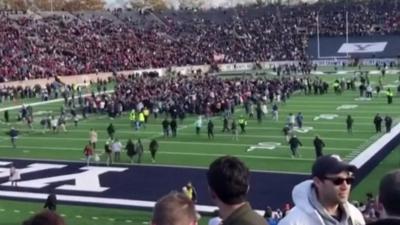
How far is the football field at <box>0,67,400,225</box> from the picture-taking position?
61.6 ft

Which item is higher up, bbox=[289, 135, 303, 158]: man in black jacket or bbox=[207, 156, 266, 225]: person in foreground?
bbox=[207, 156, 266, 225]: person in foreground

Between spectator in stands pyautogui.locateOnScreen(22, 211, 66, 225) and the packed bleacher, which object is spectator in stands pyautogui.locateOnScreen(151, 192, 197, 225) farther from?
the packed bleacher

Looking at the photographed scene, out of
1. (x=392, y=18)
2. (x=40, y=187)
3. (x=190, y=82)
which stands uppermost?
(x=392, y=18)

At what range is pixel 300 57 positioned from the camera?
221 feet

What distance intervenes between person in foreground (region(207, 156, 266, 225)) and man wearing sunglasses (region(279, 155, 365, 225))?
26cm

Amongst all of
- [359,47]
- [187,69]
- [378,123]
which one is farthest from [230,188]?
[359,47]

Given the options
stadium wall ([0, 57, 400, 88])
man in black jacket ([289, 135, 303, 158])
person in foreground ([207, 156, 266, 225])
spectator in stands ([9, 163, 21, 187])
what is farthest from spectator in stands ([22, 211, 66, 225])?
stadium wall ([0, 57, 400, 88])

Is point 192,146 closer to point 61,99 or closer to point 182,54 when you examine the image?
point 61,99

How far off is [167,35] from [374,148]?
50.4 metres

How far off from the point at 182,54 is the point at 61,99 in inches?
930

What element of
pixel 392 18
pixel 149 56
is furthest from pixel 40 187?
pixel 392 18

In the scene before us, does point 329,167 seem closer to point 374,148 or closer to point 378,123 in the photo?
point 374,148

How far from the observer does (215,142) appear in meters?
27.1

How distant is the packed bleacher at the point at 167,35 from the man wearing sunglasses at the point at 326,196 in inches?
1847
